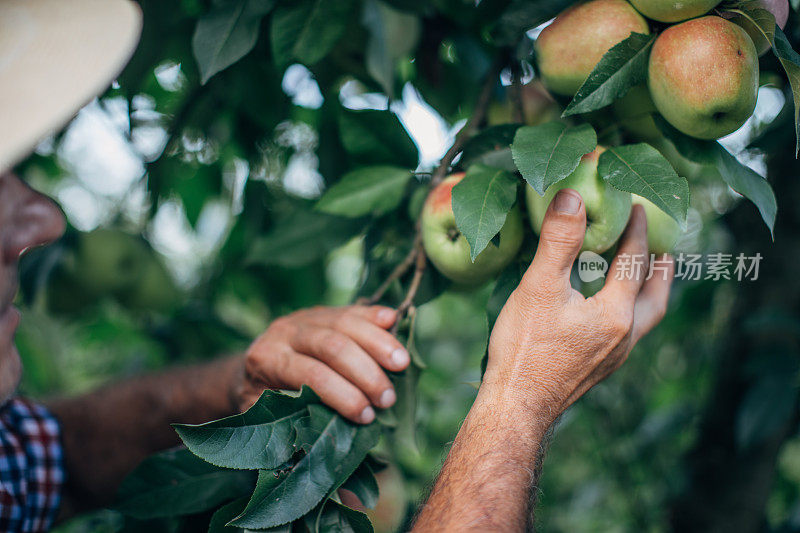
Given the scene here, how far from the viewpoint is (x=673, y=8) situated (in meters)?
0.69

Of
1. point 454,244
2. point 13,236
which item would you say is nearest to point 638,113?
point 454,244

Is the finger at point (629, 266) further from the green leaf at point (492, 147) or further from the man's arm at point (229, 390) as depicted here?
the man's arm at point (229, 390)

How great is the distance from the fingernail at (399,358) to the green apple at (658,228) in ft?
1.23

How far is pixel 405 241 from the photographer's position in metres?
1.02

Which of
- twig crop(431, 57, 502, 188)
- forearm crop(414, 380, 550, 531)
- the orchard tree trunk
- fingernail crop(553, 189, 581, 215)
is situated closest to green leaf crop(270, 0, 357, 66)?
twig crop(431, 57, 502, 188)

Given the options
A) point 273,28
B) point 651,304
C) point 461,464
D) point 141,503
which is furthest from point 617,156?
point 141,503

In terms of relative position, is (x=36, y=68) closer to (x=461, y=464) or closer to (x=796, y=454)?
(x=461, y=464)

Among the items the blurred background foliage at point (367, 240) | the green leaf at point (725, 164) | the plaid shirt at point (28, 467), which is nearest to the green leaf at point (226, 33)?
the blurred background foliage at point (367, 240)

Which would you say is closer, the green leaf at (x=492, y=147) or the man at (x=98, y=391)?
the man at (x=98, y=391)

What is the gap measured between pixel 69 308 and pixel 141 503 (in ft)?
3.40

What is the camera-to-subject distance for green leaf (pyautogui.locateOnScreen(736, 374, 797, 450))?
1.41m

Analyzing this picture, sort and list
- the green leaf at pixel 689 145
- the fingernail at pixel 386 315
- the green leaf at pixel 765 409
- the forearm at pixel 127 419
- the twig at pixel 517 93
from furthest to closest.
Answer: the green leaf at pixel 765 409, the forearm at pixel 127 419, the twig at pixel 517 93, the fingernail at pixel 386 315, the green leaf at pixel 689 145

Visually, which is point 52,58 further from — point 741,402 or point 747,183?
point 741,402

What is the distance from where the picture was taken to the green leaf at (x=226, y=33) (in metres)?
0.87
